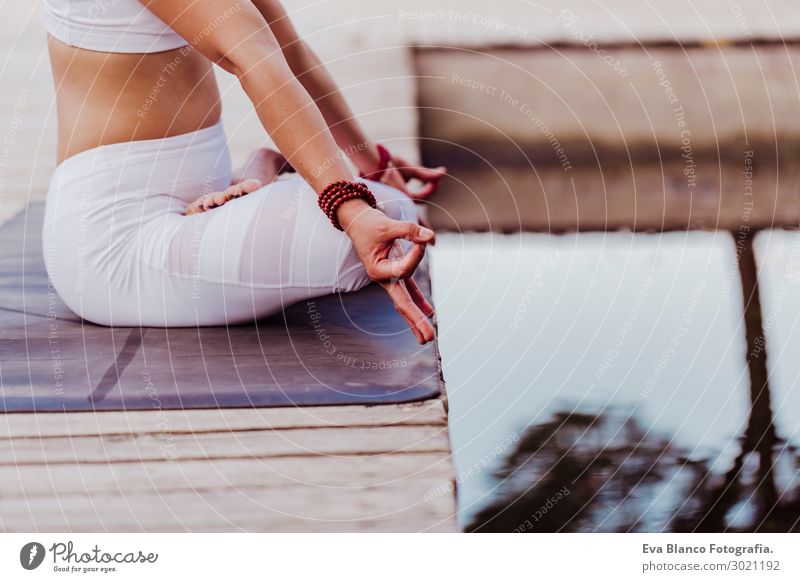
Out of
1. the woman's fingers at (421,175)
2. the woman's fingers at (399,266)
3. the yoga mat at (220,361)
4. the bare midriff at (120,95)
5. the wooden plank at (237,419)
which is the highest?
the woman's fingers at (421,175)

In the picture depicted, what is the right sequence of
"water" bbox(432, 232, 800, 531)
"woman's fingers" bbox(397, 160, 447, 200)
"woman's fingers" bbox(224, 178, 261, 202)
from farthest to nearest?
"woman's fingers" bbox(397, 160, 447, 200) → "water" bbox(432, 232, 800, 531) → "woman's fingers" bbox(224, 178, 261, 202)

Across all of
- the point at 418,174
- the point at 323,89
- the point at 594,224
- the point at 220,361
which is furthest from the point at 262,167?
the point at 594,224

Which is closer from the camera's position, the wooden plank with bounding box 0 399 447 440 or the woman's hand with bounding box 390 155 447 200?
the wooden plank with bounding box 0 399 447 440

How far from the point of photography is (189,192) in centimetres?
90

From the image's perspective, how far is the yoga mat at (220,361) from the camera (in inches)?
30.0

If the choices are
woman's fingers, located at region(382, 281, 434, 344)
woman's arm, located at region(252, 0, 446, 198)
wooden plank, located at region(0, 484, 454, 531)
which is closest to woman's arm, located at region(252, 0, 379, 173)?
woman's arm, located at region(252, 0, 446, 198)

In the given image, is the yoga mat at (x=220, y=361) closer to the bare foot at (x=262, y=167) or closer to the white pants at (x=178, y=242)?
the white pants at (x=178, y=242)

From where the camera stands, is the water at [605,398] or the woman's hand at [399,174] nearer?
the water at [605,398]

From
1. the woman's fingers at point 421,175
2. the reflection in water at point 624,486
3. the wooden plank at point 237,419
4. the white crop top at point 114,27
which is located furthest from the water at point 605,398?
the white crop top at point 114,27

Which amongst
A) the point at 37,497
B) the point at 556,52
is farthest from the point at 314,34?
the point at 37,497

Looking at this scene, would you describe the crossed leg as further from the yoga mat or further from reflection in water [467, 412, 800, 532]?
reflection in water [467, 412, 800, 532]

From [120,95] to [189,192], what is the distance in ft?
0.35

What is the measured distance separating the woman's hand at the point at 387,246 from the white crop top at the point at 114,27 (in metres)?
0.25

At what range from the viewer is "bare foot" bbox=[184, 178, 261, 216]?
0.85m
